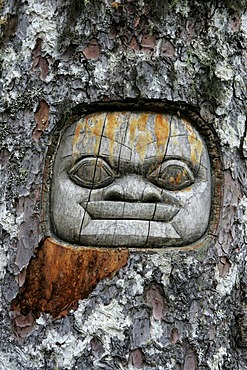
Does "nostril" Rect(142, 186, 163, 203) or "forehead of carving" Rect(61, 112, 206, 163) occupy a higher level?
"forehead of carving" Rect(61, 112, 206, 163)

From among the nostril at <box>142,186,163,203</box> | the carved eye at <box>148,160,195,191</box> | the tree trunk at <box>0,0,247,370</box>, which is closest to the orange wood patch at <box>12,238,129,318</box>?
the tree trunk at <box>0,0,247,370</box>

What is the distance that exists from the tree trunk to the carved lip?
31mm

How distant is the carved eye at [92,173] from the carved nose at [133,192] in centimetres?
5

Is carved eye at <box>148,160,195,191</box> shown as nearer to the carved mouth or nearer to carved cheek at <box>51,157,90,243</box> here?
the carved mouth

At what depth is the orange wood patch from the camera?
317 cm

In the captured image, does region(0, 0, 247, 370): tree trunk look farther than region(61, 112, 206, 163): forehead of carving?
A: No

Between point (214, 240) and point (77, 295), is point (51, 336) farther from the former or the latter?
point (214, 240)

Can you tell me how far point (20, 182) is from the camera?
331cm

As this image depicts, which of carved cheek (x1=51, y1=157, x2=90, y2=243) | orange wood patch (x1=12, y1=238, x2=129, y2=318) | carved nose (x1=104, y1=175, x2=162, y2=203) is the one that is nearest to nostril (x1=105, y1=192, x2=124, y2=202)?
carved nose (x1=104, y1=175, x2=162, y2=203)

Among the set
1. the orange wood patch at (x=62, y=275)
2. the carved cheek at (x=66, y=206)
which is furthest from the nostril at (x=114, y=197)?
the orange wood patch at (x=62, y=275)

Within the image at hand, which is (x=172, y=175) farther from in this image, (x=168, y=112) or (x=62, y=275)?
(x=62, y=275)

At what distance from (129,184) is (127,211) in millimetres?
132

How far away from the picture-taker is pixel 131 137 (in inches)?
129

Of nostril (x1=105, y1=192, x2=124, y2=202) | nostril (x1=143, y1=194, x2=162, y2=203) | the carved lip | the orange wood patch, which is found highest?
nostril (x1=143, y1=194, x2=162, y2=203)
